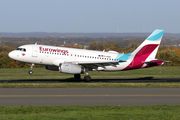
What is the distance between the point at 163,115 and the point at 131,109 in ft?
6.76

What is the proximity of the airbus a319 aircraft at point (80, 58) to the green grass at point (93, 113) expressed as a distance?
15060 mm

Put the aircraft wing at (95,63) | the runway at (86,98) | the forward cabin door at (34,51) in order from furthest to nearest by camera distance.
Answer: the forward cabin door at (34,51) → the aircraft wing at (95,63) → the runway at (86,98)

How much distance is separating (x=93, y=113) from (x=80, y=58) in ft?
62.7

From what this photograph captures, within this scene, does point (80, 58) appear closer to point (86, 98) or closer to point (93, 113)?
point (86, 98)

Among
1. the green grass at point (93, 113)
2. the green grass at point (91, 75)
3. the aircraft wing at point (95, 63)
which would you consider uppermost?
the aircraft wing at point (95, 63)

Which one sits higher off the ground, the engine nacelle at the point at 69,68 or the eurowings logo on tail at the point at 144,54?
the eurowings logo on tail at the point at 144,54

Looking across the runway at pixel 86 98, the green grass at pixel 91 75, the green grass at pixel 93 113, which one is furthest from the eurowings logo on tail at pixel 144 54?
the green grass at pixel 93 113

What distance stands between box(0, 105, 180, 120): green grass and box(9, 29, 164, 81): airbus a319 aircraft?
49.4 feet

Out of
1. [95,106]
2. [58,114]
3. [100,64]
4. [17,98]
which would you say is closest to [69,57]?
[100,64]

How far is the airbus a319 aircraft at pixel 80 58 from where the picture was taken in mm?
31047

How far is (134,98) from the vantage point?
741 inches

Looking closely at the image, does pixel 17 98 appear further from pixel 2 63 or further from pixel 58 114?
pixel 2 63

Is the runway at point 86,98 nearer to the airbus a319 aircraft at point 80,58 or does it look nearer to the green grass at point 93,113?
the green grass at point 93,113

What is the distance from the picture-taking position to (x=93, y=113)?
45.0 ft
